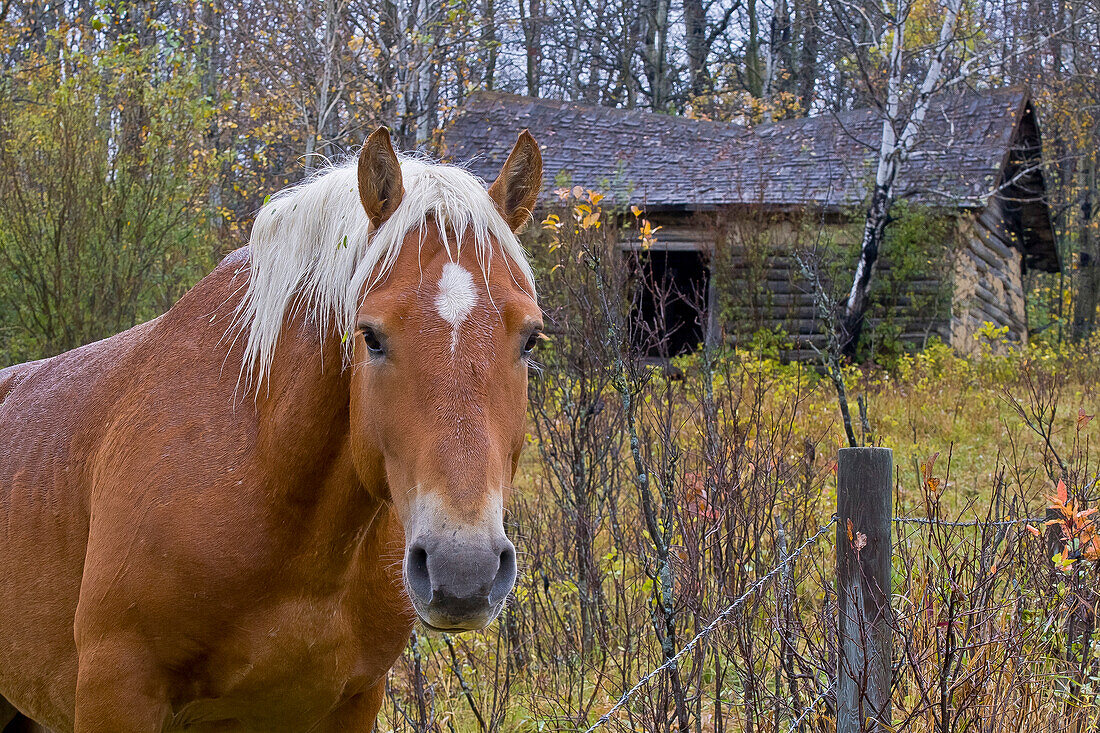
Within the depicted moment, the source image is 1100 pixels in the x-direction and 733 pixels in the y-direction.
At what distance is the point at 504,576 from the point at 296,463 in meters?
0.78

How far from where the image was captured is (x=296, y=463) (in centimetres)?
237

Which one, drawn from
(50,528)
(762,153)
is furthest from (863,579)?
(762,153)

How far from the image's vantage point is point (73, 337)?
28.3 feet

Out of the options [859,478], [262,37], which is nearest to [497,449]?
[859,478]

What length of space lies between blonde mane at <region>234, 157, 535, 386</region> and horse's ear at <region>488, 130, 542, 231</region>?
80mm

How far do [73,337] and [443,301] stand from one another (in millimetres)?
7764

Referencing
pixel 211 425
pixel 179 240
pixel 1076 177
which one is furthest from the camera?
pixel 1076 177

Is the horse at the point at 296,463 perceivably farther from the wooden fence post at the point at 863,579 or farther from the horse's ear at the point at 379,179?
the wooden fence post at the point at 863,579

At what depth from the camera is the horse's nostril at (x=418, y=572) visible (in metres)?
1.83

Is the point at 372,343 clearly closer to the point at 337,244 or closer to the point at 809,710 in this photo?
the point at 337,244

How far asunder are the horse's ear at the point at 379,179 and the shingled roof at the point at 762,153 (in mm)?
10897

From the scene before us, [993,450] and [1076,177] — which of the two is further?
[1076,177]

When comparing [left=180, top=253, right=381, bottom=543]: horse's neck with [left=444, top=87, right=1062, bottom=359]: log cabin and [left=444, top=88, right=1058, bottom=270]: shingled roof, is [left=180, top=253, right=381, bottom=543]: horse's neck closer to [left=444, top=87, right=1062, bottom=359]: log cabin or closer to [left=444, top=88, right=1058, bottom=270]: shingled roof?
[left=444, top=87, right=1062, bottom=359]: log cabin

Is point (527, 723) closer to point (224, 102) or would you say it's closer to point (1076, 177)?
point (224, 102)
